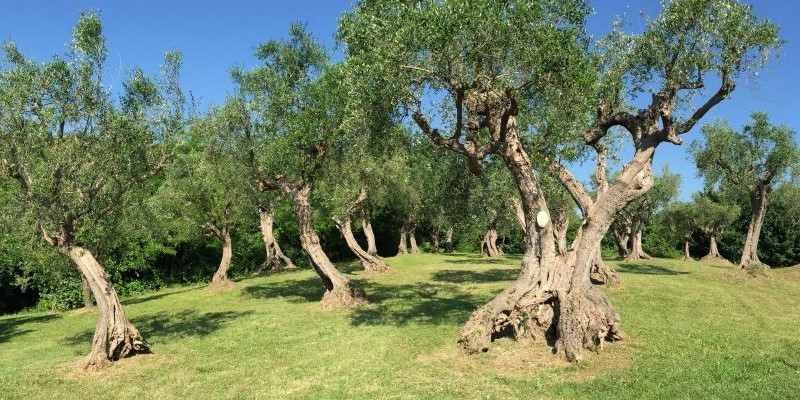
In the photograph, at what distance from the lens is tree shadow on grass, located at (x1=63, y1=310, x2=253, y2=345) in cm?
2066

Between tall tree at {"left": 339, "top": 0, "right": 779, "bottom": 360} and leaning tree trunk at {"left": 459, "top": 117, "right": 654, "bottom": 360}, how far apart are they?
3 centimetres

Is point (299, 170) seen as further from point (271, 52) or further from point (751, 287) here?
point (751, 287)

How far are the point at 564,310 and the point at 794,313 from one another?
45.2ft

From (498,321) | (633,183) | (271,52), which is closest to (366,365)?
(498,321)

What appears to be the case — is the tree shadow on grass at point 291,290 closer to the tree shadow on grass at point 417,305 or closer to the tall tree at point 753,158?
the tree shadow on grass at point 417,305

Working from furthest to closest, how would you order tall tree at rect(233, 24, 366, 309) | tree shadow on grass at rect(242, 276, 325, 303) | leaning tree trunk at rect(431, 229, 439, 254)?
leaning tree trunk at rect(431, 229, 439, 254) → tree shadow on grass at rect(242, 276, 325, 303) → tall tree at rect(233, 24, 366, 309)

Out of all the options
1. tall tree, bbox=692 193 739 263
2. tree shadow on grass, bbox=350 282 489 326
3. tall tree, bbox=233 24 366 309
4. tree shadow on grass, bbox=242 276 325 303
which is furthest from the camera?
tall tree, bbox=692 193 739 263

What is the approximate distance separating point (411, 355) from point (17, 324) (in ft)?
85.5

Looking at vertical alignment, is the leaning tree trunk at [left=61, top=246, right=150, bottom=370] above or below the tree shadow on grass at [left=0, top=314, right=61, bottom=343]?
above

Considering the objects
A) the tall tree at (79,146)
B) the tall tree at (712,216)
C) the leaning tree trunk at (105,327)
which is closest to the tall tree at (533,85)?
the tall tree at (79,146)

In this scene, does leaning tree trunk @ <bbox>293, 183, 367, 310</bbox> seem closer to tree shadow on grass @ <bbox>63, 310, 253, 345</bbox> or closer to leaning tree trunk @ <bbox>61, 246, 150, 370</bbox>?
tree shadow on grass @ <bbox>63, 310, 253, 345</bbox>

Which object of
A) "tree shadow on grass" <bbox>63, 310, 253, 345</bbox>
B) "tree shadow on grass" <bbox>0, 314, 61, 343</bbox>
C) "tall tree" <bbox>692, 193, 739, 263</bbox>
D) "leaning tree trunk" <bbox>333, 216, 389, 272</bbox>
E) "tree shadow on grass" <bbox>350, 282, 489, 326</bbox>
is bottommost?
"tree shadow on grass" <bbox>0, 314, 61, 343</bbox>

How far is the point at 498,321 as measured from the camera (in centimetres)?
1495

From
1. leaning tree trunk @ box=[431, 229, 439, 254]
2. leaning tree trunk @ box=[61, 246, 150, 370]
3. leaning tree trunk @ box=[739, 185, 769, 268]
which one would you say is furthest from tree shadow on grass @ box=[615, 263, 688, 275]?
leaning tree trunk @ box=[61, 246, 150, 370]
